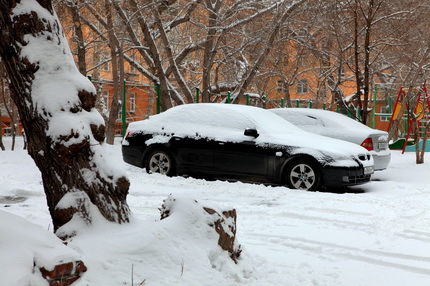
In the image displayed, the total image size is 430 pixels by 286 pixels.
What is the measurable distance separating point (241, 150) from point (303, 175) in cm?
122

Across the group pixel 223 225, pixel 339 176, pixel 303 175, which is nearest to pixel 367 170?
pixel 339 176

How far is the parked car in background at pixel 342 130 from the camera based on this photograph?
34.6 feet

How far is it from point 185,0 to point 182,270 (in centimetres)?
1629

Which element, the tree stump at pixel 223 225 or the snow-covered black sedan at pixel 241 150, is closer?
the tree stump at pixel 223 225

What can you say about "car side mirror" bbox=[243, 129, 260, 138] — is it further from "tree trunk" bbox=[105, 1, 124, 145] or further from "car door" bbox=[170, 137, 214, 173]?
"tree trunk" bbox=[105, 1, 124, 145]

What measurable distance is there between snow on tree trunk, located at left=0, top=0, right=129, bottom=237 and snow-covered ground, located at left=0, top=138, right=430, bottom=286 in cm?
22

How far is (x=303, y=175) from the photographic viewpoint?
898 centimetres

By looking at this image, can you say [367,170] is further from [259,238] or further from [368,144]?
[259,238]

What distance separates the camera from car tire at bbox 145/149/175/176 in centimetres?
1002

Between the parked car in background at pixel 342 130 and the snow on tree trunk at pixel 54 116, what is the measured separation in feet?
25.6

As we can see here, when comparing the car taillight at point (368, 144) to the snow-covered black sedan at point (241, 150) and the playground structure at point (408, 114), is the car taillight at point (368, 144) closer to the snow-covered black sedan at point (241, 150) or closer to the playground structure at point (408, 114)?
the snow-covered black sedan at point (241, 150)

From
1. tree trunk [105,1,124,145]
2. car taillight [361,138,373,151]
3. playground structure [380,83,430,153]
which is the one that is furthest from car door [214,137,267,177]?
playground structure [380,83,430,153]

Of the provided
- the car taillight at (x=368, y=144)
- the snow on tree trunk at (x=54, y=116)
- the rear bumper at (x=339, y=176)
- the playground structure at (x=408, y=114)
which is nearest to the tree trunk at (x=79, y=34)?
the car taillight at (x=368, y=144)

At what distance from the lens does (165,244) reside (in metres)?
3.48
